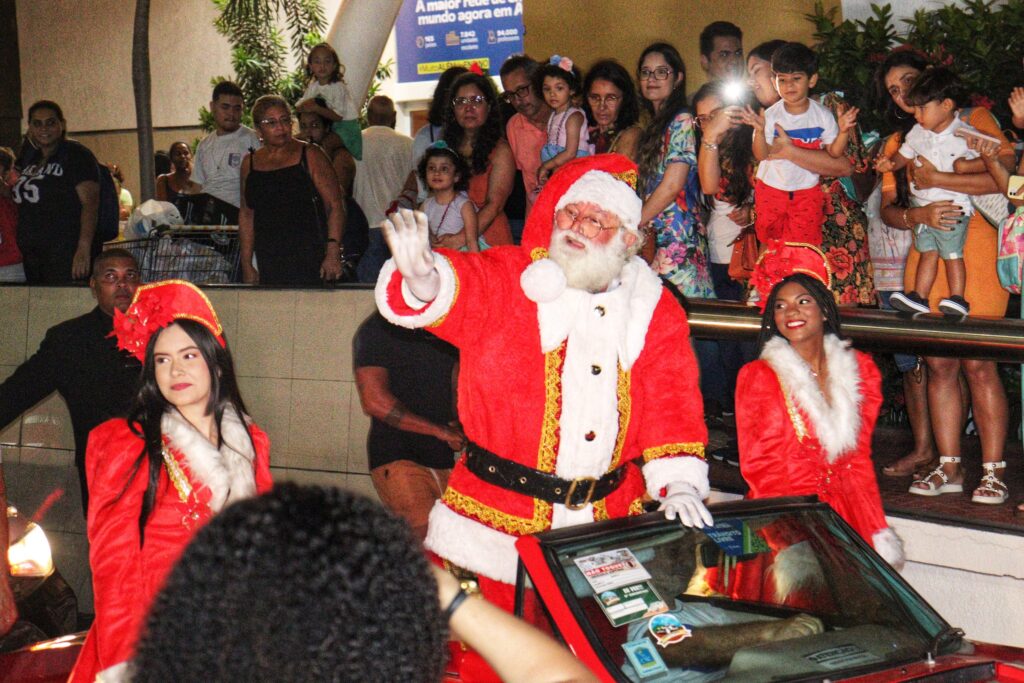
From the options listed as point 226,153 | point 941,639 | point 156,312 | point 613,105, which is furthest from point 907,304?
point 226,153

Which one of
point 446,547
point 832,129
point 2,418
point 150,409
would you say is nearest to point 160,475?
point 150,409

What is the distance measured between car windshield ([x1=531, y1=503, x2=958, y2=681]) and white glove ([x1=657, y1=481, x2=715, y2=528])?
1.3 inches

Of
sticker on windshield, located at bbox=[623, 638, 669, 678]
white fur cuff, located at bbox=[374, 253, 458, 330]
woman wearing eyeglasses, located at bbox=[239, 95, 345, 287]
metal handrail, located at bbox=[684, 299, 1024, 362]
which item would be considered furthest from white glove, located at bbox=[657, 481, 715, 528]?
woman wearing eyeglasses, located at bbox=[239, 95, 345, 287]

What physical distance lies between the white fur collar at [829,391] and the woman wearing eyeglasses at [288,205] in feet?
12.4

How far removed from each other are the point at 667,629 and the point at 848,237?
10.5ft

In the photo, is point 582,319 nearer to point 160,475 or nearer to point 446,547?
point 446,547

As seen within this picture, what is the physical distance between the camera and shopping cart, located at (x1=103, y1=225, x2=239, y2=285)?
8.76m

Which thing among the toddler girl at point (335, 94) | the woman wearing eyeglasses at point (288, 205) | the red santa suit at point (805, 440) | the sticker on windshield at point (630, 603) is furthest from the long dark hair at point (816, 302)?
the toddler girl at point (335, 94)

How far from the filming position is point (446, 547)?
3.98 metres

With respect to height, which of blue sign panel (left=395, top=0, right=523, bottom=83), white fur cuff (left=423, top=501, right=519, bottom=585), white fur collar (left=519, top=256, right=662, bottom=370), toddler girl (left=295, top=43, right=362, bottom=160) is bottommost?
white fur cuff (left=423, top=501, right=519, bottom=585)

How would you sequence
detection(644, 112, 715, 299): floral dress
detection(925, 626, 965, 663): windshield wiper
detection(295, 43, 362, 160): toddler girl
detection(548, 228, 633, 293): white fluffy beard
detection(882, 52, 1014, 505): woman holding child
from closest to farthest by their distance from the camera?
detection(925, 626, 965, 663): windshield wiper, detection(548, 228, 633, 293): white fluffy beard, detection(882, 52, 1014, 505): woman holding child, detection(644, 112, 715, 299): floral dress, detection(295, 43, 362, 160): toddler girl

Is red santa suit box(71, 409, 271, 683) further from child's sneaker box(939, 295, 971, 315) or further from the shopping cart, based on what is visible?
the shopping cart

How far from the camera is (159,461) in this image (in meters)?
3.86

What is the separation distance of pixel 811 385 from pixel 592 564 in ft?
6.02
